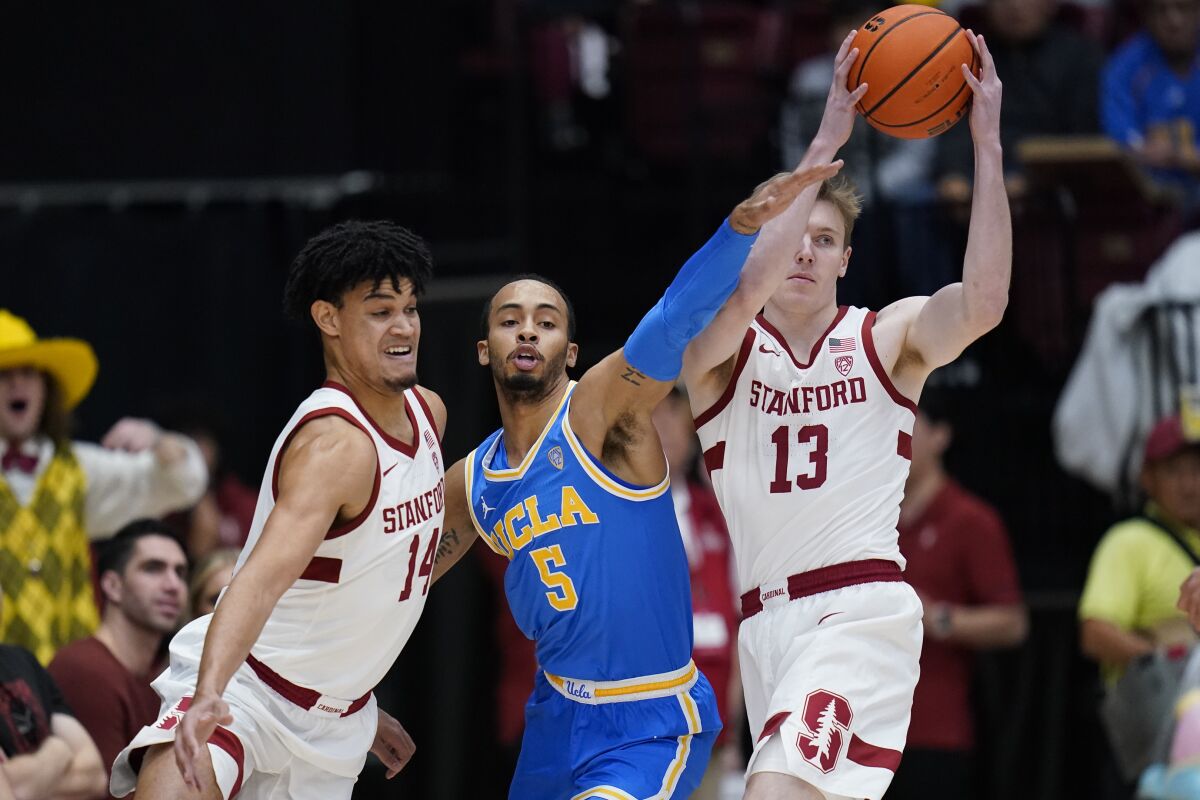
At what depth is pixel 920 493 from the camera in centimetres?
984

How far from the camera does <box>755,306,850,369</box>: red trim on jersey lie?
6367 mm

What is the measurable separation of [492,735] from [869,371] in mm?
5390

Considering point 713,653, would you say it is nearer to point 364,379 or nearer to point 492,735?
point 492,735

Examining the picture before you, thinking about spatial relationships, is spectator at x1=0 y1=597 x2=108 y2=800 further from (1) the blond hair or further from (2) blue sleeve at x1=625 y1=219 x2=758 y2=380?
(1) the blond hair

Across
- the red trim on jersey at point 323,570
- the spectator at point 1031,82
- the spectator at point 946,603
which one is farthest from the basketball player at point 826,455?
the spectator at point 1031,82

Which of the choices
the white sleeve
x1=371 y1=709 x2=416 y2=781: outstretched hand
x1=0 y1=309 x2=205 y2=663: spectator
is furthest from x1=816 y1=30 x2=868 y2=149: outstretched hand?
the white sleeve

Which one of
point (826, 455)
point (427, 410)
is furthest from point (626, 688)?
point (427, 410)

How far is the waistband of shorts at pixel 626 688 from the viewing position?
6.41m

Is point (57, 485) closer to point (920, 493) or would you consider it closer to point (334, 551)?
point (334, 551)

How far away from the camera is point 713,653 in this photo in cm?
949

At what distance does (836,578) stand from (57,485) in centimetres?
408

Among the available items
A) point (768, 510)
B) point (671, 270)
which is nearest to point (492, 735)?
point (671, 270)

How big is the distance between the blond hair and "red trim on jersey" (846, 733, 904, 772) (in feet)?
5.39

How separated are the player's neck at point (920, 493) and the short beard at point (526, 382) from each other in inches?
145
